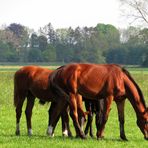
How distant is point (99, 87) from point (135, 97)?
91cm

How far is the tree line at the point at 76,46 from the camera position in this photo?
9381cm

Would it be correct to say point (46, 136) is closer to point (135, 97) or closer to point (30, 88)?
point (30, 88)

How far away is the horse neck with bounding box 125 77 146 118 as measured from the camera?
37.7ft

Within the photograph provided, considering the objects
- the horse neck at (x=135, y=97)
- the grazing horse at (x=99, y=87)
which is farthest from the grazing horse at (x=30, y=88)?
the horse neck at (x=135, y=97)

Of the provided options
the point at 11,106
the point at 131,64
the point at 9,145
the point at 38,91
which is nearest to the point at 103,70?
the point at 38,91

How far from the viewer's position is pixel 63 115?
12.4 metres

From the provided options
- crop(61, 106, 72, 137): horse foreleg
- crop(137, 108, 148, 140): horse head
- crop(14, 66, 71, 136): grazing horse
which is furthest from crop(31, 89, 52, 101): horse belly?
crop(137, 108, 148, 140): horse head

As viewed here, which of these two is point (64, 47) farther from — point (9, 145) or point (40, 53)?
point (9, 145)

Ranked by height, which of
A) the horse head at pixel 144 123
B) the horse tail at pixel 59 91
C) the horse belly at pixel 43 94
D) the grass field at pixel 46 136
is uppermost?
the horse tail at pixel 59 91

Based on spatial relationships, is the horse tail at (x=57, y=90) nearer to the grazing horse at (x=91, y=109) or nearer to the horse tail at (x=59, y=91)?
the horse tail at (x=59, y=91)

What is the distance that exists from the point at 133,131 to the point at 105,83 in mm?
3472

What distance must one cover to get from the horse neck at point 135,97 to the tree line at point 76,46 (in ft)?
226

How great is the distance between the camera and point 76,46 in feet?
348

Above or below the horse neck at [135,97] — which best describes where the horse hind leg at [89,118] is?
below
